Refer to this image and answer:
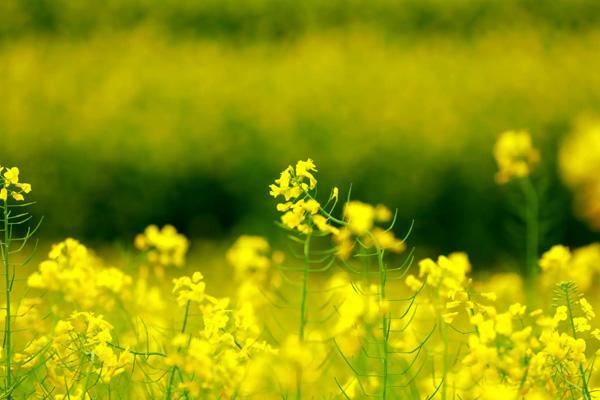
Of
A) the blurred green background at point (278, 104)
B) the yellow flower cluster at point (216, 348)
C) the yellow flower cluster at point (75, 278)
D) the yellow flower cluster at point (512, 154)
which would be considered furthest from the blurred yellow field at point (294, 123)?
the yellow flower cluster at point (216, 348)

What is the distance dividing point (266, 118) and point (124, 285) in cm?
330

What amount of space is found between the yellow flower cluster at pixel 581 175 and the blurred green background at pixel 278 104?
69mm

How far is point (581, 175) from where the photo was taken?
5441 millimetres

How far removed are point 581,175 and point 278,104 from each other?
1.69 m

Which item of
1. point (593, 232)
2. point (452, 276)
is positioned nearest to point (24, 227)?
point (593, 232)

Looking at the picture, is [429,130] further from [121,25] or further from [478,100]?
[121,25]

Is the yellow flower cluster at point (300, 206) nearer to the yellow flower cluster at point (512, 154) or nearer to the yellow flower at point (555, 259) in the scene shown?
the yellow flower at point (555, 259)

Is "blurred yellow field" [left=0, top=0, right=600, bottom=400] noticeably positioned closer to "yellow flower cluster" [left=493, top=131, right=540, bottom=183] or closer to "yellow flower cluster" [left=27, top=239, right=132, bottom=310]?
"yellow flower cluster" [left=493, top=131, right=540, bottom=183]

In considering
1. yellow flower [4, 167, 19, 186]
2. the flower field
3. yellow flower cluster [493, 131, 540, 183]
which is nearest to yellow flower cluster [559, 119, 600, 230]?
yellow flower cluster [493, 131, 540, 183]

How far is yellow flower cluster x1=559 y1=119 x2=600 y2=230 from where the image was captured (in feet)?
17.9

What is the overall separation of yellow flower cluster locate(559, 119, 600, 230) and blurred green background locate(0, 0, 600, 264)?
0.07 m

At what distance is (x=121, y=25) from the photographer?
6.75 m

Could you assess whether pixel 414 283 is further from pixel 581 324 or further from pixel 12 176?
pixel 12 176

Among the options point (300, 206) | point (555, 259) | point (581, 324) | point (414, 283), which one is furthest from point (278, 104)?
point (300, 206)
